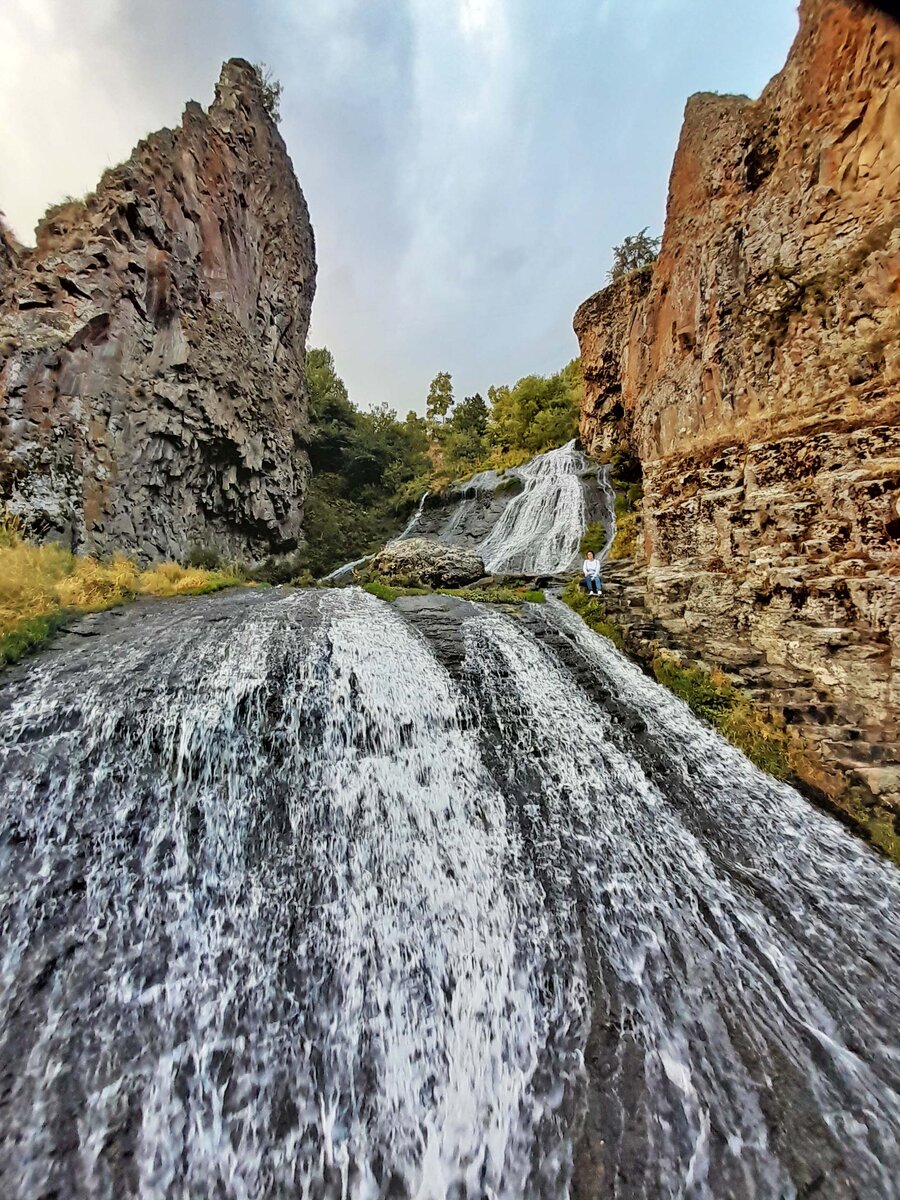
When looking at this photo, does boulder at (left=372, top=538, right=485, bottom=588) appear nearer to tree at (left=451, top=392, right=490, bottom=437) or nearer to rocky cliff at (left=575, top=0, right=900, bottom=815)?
rocky cliff at (left=575, top=0, right=900, bottom=815)

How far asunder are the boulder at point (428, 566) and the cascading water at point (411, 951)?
6.33m

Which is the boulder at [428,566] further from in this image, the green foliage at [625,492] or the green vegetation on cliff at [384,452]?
the green vegetation on cliff at [384,452]

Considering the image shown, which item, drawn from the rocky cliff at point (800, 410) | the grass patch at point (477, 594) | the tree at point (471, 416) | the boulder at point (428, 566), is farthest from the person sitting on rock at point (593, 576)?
the tree at point (471, 416)

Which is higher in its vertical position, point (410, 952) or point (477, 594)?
point (477, 594)

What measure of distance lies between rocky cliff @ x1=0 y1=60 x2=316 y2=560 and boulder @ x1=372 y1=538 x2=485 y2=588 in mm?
6026

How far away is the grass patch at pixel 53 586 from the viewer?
6402mm

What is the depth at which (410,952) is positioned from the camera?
12.2 feet

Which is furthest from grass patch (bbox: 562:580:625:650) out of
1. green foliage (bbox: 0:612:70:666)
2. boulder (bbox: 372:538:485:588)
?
green foliage (bbox: 0:612:70:666)

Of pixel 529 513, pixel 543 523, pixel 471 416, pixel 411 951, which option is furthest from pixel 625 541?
pixel 471 416

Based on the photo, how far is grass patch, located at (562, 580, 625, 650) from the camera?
867 cm

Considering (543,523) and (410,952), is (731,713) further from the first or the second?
(543,523)

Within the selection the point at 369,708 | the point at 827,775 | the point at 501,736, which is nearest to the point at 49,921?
the point at 369,708

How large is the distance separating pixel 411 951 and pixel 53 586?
8006mm

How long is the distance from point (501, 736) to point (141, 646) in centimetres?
501
